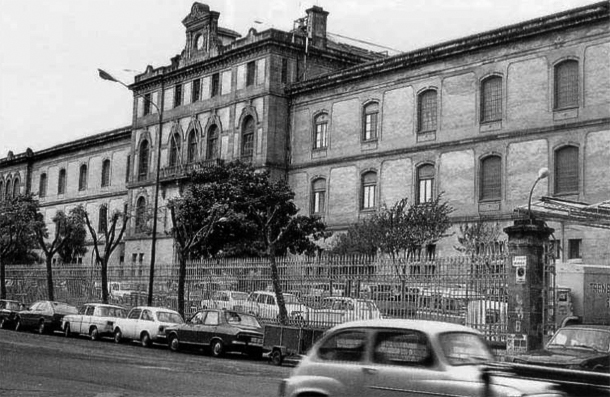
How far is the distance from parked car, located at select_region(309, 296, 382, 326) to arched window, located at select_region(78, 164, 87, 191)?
50022 millimetres

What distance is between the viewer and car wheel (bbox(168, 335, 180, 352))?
27.6m

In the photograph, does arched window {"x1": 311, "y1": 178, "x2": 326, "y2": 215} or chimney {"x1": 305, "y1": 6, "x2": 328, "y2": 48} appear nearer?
arched window {"x1": 311, "y1": 178, "x2": 326, "y2": 215}

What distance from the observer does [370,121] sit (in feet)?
161

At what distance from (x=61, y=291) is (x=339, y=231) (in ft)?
49.3

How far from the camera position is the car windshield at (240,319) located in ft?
87.1

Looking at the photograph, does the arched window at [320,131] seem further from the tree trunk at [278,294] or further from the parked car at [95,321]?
the tree trunk at [278,294]

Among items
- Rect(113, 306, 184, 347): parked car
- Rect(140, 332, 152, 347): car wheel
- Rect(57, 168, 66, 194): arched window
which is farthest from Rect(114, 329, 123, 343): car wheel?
Rect(57, 168, 66, 194): arched window

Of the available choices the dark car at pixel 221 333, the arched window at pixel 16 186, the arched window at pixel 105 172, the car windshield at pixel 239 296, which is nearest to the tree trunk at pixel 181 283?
the car windshield at pixel 239 296

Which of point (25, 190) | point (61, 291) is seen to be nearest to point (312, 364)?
→ point (61, 291)

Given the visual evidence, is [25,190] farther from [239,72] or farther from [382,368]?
[382,368]

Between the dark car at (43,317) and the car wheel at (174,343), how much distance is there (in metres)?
8.84

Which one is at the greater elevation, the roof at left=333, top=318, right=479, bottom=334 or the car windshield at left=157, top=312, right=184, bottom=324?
the roof at left=333, top=318, right=479, bottom=334

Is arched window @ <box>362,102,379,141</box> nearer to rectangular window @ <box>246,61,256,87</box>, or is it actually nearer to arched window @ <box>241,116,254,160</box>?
arched window @ <box>241,116,254,160</box>

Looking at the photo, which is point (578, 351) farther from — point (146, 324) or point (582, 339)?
point (146, 324)
